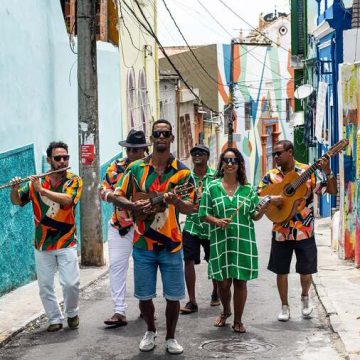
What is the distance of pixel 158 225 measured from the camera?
281 inches

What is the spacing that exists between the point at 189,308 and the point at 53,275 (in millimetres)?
1620

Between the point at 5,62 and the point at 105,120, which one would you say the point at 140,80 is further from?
the point at 5,62

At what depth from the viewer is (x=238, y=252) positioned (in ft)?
26.5

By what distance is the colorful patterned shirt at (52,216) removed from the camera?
27.0ft

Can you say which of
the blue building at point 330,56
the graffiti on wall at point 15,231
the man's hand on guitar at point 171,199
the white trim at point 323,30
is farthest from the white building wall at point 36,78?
the white trim at point 323,30

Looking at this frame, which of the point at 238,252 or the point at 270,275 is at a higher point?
the point at 238,252

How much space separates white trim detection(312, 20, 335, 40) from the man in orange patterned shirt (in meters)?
14.4

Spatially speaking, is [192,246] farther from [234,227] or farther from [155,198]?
[155,198]

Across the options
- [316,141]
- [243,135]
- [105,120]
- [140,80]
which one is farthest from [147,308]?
[243,135]

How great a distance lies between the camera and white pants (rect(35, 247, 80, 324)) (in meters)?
8.25

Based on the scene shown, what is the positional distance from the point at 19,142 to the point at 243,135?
133ft

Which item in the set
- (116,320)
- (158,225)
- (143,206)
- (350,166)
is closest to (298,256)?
(116,320)

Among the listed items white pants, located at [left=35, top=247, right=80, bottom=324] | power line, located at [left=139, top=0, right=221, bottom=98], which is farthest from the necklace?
power line, located at [left=139, top=0, right=221, bottom=98]

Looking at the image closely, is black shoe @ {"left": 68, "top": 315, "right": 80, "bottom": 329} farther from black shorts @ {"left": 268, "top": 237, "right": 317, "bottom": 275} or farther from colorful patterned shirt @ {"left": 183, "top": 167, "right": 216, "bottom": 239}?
black shorts @ {"left": 268, "top": 237, "right": 317, "bottom": 275}
